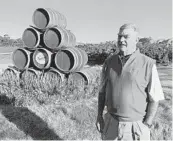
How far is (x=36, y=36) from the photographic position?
565 centimetres

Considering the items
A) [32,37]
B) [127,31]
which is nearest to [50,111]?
[32,37]

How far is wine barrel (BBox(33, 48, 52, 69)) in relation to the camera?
5.47 meters

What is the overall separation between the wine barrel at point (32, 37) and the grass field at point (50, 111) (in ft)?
3.03

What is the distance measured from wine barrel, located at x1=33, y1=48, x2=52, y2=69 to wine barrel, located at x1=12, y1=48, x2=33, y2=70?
9.3 inches

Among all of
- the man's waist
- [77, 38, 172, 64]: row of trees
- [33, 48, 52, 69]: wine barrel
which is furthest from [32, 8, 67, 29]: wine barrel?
[77, 38, 172, 64]: row of trees

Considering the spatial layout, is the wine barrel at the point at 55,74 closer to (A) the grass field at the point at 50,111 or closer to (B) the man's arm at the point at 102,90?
(A) the grass field at the point at 50,111

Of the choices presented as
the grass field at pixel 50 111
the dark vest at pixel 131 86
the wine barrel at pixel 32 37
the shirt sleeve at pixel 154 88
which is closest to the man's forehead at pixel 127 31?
the dark vest at pixel 131 86

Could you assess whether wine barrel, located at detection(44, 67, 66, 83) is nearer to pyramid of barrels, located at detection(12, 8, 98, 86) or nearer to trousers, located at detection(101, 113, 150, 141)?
pyramid of barrels, located at detection(12, 8, 98, 86)

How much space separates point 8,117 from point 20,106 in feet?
1.85

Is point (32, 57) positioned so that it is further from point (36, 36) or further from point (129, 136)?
point (129, 136)

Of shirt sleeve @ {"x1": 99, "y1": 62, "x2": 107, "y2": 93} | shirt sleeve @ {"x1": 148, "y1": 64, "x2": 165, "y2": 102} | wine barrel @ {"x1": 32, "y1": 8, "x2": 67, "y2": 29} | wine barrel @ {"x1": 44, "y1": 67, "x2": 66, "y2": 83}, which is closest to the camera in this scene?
shirt sleeve @ {"x1": 148, "y1": 64, "x2": 165, "y2": 102}

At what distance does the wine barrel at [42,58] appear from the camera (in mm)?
5474

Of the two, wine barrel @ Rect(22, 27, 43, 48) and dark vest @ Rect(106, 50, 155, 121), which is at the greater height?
wine barrel @ Rect(22, 27, 43, 48)

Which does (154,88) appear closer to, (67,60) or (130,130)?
(130,130)
